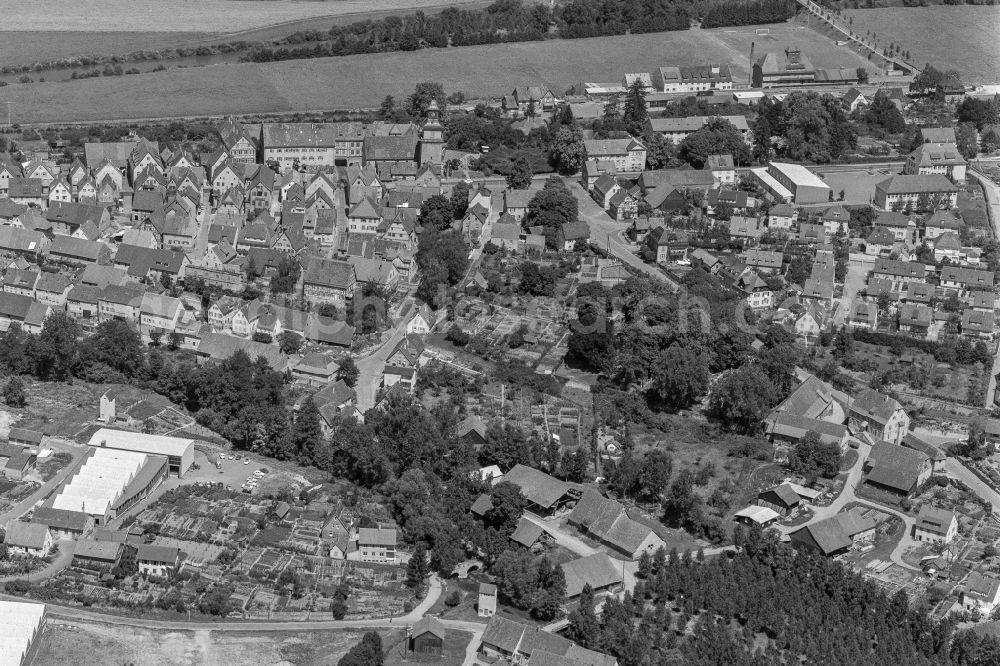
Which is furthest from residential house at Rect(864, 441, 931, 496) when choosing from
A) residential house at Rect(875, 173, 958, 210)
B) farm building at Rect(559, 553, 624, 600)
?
residential house at Rect(875, 173, 958, 210)

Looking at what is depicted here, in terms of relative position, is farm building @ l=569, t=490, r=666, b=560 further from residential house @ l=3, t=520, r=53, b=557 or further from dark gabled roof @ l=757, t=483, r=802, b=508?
residential house @ l=3, t=520, r=53, b=557

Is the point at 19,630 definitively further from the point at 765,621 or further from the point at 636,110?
the point at 636,110

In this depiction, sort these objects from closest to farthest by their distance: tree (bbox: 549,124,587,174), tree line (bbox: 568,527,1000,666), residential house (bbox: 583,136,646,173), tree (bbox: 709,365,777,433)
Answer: tree line (bbox: 568,527,1000,666)
tree (bbox: 709,365,777,433)
tree (bbox: 549,124,587,174)
residential house (bbox: 583,136,646,173)

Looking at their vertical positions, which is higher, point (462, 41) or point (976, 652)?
point (462, 41)

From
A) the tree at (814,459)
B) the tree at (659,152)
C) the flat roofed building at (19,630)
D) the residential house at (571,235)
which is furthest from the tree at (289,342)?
the tree at (659,152)

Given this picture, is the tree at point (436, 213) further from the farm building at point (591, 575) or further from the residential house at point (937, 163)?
the farm building at point (591, 575)

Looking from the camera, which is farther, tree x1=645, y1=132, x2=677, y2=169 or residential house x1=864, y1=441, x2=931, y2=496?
tree x1=645, y1=132, x2=677, y2=169

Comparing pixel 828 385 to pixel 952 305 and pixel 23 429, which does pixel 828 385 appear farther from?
pixel 23 429

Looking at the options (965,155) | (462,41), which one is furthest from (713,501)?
(462,41)
